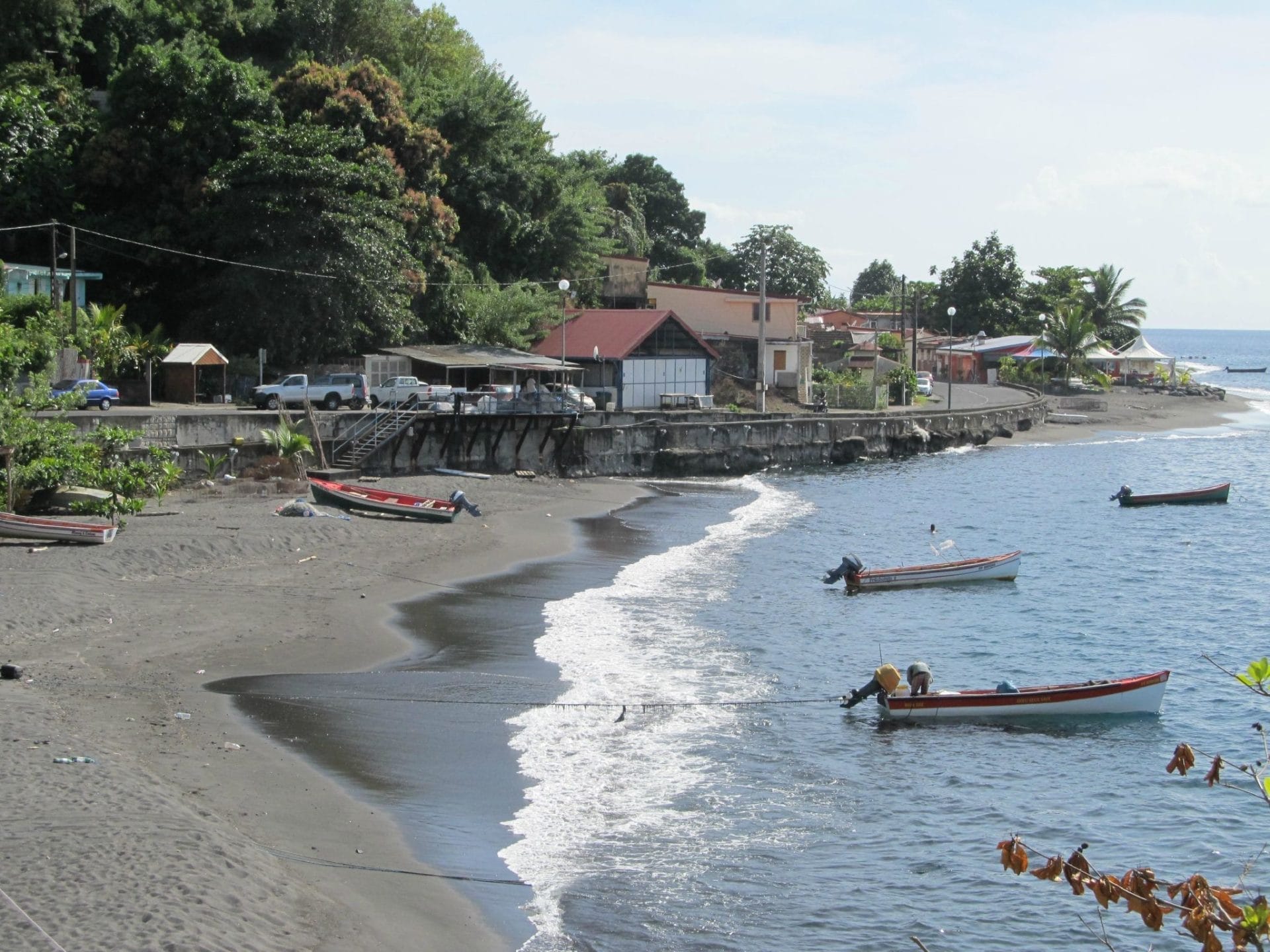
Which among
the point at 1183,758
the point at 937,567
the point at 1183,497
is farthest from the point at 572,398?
the point at 1183,758

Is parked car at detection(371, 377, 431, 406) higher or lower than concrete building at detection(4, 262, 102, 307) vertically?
lower

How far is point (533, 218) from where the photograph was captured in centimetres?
7750

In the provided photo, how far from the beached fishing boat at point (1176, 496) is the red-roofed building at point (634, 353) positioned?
83.2ft

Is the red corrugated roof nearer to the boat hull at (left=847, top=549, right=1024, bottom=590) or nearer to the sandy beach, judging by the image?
the sandy beach

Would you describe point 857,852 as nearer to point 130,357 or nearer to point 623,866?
point 623,866

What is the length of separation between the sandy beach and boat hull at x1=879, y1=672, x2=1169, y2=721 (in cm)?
940

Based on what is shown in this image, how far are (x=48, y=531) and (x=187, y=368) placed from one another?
25.9 meters

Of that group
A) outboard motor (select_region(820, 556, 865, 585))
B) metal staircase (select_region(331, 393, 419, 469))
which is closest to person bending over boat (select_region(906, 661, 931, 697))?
outboard motor (select_region(820, 556, 865, 585))

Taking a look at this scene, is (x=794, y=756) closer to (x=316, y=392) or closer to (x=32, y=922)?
(x=32, y=922)

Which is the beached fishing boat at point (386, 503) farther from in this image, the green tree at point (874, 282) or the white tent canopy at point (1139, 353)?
the green tree at point (874, 282)

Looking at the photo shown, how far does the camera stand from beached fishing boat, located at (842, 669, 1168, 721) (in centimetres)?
2120

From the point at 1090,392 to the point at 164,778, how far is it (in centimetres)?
10313

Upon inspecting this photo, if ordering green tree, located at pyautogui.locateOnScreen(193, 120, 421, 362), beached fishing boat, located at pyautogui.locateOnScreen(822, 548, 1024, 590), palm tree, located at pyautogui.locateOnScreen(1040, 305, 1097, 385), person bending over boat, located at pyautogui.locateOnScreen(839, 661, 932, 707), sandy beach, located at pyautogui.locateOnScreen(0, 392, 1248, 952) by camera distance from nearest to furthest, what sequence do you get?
sandy beach, located at pyautogui.locateOnScreen(0, 392, 1248, 952), person bending over boat, located at pyautogui.locateOnScreen(839, 661, 932, 707), beached fishing boat, located at pyautogui.locateOnScreen(822, 548, 1024, 590), green tree, located at pyautogui.locateOnScreen(193, 120, 421, 362), palm tree, located at pyautogui.locateOnScreen(1040, 305, 1097, 385)

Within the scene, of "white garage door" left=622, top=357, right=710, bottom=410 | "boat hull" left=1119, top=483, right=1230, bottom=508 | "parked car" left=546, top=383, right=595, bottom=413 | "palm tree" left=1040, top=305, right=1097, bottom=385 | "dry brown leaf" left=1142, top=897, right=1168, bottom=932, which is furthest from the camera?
"palm tree" left=1040, top=305, right=1097, bottom=385
